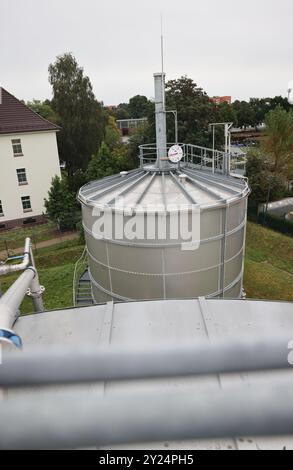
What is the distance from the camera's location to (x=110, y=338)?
11.7 feet

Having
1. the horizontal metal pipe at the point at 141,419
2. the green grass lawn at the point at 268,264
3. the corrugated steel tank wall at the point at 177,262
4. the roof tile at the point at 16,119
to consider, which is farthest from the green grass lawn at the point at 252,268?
the horizontal metal pipe at the point at 141,419

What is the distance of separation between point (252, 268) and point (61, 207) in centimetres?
1752

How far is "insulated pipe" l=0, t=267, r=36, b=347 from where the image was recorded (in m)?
1.63

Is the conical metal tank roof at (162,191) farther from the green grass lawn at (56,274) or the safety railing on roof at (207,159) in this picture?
the green grass lawn at (56,274)

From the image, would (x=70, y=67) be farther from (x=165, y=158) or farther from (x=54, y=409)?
(x=54, y=409)

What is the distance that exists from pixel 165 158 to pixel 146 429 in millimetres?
13417

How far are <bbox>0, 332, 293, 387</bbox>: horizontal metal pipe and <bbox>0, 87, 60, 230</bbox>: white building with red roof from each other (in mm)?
32975

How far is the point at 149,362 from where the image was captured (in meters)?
1.31

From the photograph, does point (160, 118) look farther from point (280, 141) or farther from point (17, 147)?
point (280, 141)

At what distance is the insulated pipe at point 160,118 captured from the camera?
42.8ft

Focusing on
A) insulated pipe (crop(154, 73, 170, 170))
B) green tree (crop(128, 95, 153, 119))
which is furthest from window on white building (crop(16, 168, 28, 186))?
green tree (crop(128, 95, 153, 119))

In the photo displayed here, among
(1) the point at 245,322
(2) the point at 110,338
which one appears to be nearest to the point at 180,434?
(2) the point at 110,338

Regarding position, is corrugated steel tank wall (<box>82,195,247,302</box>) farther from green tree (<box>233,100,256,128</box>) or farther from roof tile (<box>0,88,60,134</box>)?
green tree (<box>233,100,256,128</box>)

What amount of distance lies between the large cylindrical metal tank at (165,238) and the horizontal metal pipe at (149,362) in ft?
31.3
